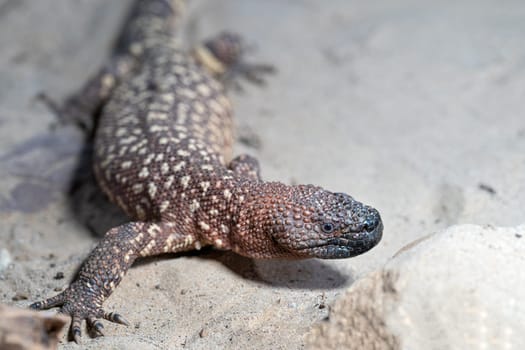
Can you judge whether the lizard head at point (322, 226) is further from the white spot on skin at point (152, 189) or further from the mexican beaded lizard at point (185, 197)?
the white spot on skin at point (152, 189)

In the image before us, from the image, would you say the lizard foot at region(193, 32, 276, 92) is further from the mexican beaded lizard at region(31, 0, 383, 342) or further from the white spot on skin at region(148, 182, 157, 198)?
the white spot on skin at region(148, 182, 157, 198)

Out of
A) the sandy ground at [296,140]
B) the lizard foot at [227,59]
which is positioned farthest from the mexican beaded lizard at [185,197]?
the lizard foot at [227,59]

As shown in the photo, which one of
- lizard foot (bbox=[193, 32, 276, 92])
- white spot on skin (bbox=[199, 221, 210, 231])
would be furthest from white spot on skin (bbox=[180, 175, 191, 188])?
lizard foot (bbox=[193, 32, 276, 92])

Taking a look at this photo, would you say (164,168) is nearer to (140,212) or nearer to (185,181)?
(185,181)

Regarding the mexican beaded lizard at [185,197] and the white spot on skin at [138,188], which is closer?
the mexican beaded lizard at [185,197]

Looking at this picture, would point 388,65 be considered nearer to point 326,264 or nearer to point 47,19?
point 326,264

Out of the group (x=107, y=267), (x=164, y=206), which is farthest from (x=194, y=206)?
(x=107, y=267)

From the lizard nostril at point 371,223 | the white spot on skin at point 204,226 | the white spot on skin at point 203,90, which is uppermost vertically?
the lizard nostril at point 371,223

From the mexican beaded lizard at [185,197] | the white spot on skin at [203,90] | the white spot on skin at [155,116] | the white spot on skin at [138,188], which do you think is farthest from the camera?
the white spot on skin at [203,90]

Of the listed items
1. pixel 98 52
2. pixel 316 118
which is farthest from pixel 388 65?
pixel 98 52
